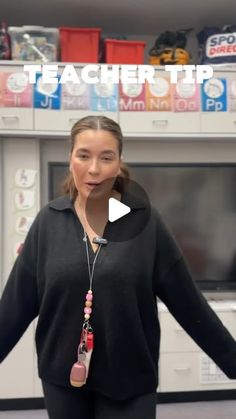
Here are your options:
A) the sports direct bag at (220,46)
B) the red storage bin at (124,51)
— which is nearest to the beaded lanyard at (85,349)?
the red storage bin at (124,51)

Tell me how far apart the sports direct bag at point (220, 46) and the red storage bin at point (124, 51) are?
0.38 m

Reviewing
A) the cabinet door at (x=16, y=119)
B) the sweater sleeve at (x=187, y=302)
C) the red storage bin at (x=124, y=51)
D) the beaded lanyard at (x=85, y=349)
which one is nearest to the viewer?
the beaded lanyard at (x=85, y=349)

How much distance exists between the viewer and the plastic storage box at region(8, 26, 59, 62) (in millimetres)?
2465

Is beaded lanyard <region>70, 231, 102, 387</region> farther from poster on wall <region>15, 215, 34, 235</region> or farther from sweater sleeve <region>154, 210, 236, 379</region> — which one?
poster on wall <region>15, 215, 34, 235</region>

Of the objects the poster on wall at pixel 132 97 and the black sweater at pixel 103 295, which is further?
the poster on wall at pixel 132 97

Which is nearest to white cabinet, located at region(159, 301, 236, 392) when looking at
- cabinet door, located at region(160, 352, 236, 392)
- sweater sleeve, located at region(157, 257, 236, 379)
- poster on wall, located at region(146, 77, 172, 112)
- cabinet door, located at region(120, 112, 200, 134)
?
cabinet door, located at region(160, 352, 236, 392)

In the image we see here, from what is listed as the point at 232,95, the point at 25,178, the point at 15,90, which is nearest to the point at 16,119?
the point at 15,90

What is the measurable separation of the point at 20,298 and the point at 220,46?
203cm

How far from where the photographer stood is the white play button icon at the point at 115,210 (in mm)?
1074

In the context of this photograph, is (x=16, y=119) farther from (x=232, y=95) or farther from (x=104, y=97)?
(x=232, y=95)

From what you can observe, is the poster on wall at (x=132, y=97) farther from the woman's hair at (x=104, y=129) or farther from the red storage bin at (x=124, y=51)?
the woman's hair at (x=104, y=129)

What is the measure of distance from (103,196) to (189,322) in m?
0.42

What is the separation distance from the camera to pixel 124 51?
2.56 metres

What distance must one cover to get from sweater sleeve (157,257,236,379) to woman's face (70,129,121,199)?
295 mm
